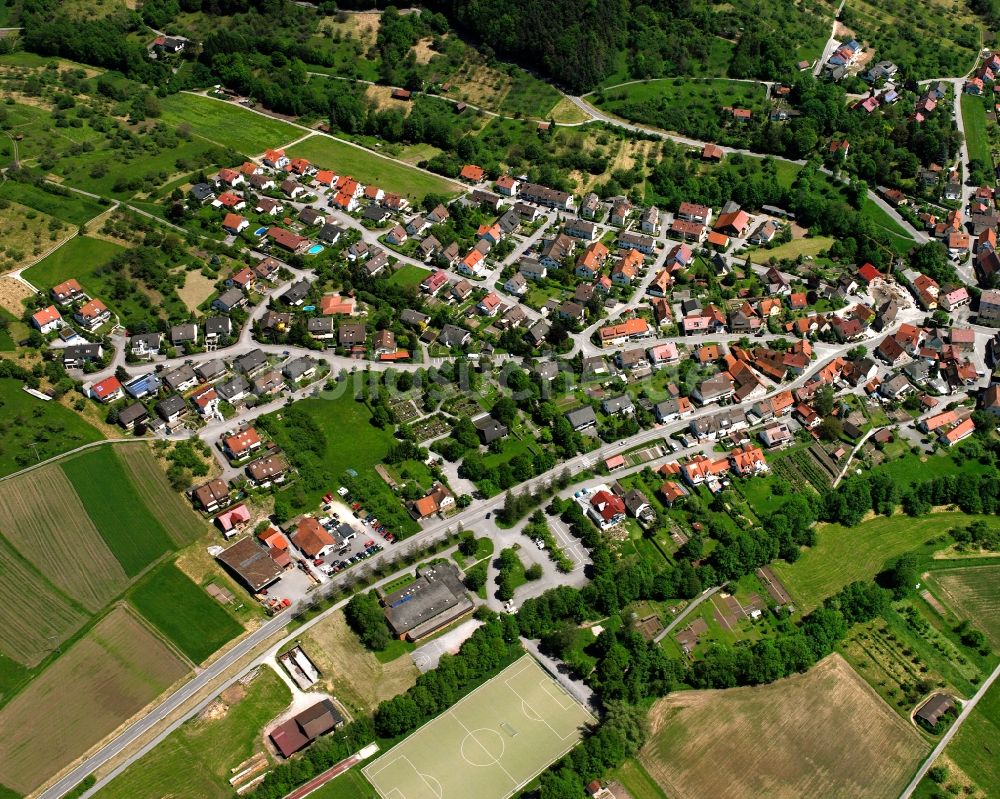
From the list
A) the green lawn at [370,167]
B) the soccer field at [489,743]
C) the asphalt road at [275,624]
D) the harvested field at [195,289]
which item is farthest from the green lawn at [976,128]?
the harvested field at [195,289]

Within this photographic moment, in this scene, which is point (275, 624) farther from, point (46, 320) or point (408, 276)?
point (408, 276)

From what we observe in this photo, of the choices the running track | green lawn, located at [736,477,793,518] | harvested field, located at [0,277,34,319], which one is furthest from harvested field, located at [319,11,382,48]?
the running track

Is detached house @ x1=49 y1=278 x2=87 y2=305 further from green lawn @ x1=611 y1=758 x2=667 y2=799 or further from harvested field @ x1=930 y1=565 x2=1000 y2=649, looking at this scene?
harvested field @ x1=930 y1=565 x2=1000 y2=649

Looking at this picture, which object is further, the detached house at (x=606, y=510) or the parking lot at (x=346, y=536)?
the detached house at (x=606, y=510)

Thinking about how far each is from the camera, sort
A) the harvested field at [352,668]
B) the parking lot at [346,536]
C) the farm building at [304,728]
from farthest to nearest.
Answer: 1. the parking lot at [346,536]
2. the harvested field at [352,668]
3. the farm building at [304,728]

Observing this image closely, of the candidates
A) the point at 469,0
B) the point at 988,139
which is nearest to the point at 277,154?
the point at 469,0

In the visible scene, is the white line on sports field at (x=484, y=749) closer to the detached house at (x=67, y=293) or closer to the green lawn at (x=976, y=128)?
the detached house at (x=67, y=293)

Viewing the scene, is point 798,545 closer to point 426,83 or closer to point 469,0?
point 426,83
